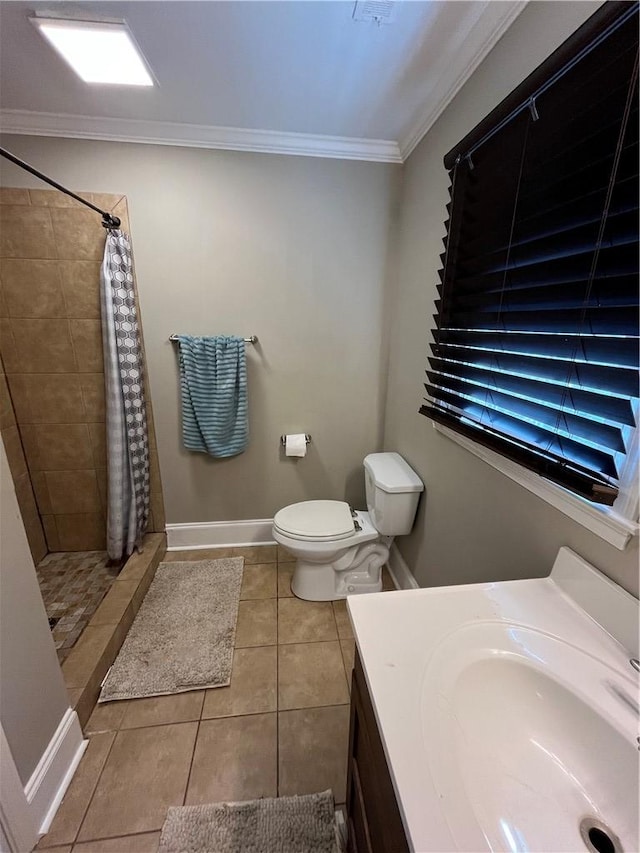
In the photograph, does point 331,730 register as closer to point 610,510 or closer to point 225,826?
point 225,826

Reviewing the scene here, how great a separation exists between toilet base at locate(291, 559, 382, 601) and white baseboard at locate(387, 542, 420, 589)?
13 centimetres

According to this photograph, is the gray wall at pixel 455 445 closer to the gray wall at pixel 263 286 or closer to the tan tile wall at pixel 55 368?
the gray wall at pixel 263 286

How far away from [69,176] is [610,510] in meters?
2.51

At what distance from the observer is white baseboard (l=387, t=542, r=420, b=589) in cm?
181

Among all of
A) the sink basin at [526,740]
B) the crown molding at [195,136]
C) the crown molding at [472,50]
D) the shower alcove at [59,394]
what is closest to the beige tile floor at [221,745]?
the shower alcove at [59,394]

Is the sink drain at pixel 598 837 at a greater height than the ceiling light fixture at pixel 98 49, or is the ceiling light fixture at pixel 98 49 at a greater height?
the ceiling light fixture at pixel 98 49

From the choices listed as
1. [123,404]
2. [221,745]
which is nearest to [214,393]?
[123,404]

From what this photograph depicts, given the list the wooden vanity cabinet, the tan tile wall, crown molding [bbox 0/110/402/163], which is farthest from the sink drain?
crown molding [bbox 0/110/402/163]

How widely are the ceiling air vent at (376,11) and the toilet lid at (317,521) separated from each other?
6.14ft

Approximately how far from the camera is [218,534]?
2.30 metres

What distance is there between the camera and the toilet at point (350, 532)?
1.68 metres

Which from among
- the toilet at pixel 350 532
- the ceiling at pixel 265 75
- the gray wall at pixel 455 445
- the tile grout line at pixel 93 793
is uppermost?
the ceiling at pixel 265 75

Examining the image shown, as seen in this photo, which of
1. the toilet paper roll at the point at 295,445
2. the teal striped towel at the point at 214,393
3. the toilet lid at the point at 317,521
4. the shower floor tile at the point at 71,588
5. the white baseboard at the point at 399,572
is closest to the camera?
the shower floor tile at the point at 71,588

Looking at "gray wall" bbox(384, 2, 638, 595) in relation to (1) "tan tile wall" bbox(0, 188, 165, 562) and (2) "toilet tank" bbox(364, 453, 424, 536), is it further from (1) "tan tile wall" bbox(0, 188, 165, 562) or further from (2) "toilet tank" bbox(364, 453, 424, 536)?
(1) "tan tile wall" bbox(0, 188, 165, 562)
